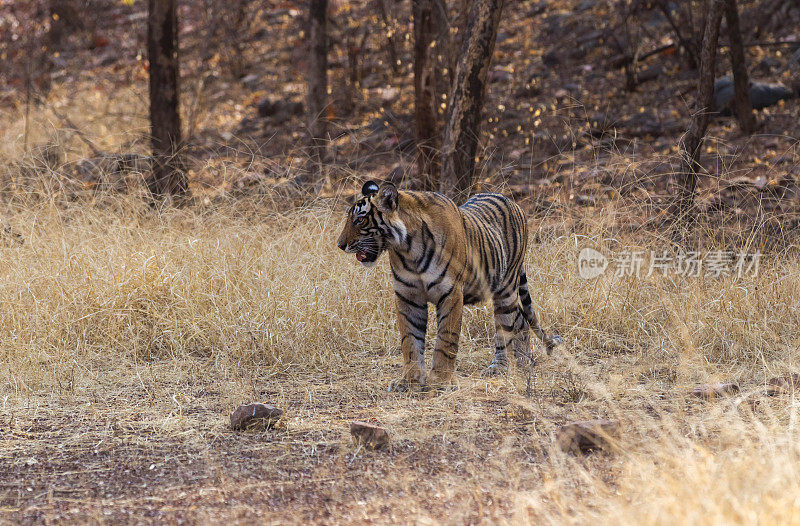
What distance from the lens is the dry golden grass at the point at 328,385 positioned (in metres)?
2.94

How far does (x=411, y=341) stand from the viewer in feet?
14.4

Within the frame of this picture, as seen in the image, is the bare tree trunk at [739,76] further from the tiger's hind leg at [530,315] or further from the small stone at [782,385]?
the small stone at [782,385]

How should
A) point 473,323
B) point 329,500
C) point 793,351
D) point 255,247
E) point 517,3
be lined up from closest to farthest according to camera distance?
point 329,500
point 793,351
point 473,323
point 255,247
point 517,3

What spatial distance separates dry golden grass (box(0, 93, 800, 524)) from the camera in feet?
9.63

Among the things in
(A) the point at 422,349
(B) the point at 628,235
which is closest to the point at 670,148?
(B) the point at 628,235

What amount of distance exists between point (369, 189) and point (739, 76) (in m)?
7.13

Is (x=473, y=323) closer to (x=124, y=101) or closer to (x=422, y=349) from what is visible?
(x=422, y=349)

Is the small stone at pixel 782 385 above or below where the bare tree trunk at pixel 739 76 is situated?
below

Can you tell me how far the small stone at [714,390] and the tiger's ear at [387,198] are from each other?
66.6 inches

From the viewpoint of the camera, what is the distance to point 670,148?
9.80m

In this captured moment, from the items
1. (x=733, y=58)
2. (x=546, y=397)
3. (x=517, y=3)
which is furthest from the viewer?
(x=517, y=3)

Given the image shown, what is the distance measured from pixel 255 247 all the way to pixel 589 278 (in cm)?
233

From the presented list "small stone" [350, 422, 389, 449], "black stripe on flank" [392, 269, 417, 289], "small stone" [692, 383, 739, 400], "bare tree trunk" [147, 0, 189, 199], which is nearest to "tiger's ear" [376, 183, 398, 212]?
"black stripe on flank" [392, 269, 417, 289]

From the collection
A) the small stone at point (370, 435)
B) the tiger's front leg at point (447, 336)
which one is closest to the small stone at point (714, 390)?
the tiger's front leg at point (447, 336)
